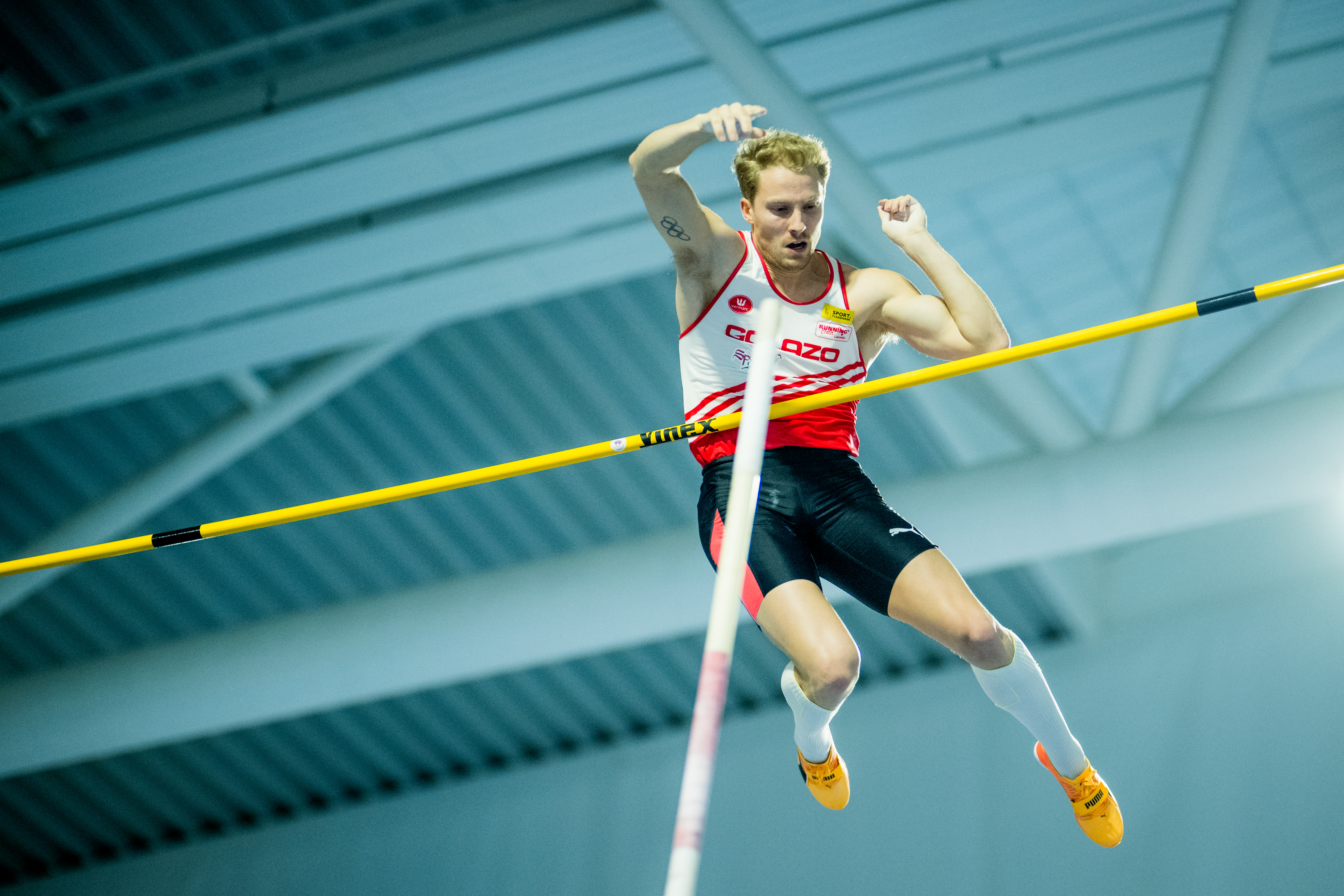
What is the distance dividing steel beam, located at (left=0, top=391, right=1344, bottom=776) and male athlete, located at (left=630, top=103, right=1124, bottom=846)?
408 centimetres

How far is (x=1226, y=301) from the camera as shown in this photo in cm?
436

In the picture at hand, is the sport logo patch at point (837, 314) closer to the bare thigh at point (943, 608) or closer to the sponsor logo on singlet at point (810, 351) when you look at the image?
the sponsor logo on singlet at point (810, 351)

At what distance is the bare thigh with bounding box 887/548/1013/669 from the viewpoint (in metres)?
3.79

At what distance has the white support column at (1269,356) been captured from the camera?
7645 mm

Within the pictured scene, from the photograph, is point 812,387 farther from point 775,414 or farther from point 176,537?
point 176,537

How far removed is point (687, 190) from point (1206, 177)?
13.2 feet

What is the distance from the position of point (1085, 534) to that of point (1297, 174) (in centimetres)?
306

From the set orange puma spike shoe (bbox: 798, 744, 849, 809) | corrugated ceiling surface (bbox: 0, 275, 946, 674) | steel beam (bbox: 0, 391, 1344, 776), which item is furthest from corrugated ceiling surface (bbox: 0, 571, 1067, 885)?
orange puma spike shoe (bbox: 798, 744, 849, 809)

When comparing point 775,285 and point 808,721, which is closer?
point 775,285

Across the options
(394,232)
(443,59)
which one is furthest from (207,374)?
(443,59)

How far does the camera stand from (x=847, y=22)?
22.6 ft

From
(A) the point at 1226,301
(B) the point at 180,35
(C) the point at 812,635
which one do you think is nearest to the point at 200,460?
(B) the point at 180,35

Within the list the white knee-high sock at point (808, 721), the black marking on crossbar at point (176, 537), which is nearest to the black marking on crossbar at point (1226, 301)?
the white knee-high sock at point (808, 721)

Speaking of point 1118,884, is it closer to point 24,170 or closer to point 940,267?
point 940,267
